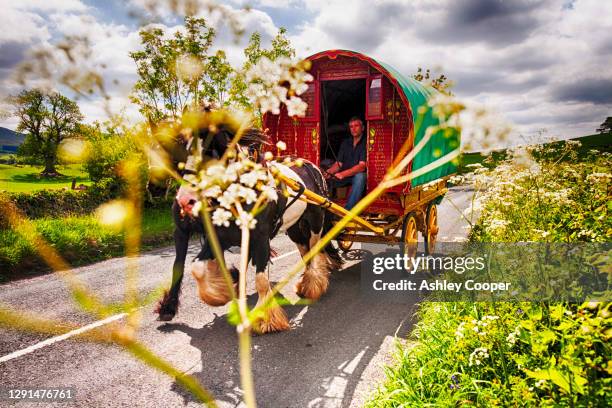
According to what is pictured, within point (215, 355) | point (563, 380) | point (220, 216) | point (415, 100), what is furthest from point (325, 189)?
point (220, 216)

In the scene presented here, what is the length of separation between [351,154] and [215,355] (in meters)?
3.62

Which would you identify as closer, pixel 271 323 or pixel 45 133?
pixel 271 323

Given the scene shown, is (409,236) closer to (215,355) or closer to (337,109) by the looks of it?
(337,109)

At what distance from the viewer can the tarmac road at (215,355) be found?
3.00 m

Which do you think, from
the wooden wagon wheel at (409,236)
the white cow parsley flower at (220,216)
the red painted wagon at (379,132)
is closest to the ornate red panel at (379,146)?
the red painted wagon at (379,132)

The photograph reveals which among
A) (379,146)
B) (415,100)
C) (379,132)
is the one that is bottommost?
(379,146)

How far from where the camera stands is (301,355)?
3.59m

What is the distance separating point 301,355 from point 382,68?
3.54 metres

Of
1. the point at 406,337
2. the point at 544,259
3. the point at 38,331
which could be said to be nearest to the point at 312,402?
the point at 406,337

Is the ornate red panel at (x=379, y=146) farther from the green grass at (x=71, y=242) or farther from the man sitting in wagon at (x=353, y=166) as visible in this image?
the green grass at (x=71, y=242)

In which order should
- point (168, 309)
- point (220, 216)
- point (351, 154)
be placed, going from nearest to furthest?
point (220, 216)
point (168, 309)
point (351, 154)

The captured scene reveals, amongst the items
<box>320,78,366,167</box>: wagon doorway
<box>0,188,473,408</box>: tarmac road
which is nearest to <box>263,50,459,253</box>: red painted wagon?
<box>320,78,366,167</box>: wagon doorway

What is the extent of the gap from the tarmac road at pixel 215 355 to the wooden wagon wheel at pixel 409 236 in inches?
37.5

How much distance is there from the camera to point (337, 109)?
730 centimetres
